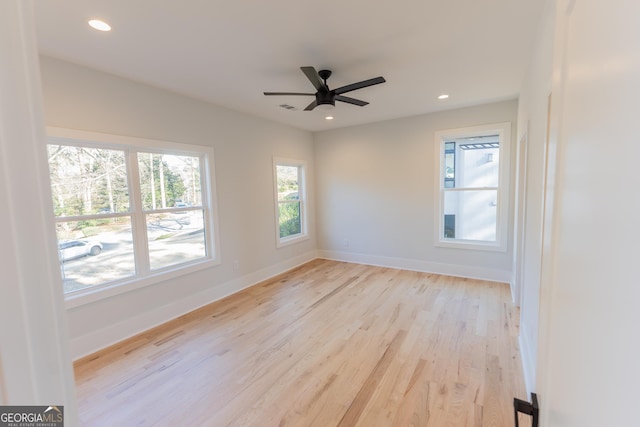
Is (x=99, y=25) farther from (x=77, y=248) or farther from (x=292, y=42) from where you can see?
(x=77, y=248)

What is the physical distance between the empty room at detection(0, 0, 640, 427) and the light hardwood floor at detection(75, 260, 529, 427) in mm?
22

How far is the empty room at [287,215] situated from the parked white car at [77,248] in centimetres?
2

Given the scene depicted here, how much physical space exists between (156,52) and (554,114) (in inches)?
110

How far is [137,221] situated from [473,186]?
463cm

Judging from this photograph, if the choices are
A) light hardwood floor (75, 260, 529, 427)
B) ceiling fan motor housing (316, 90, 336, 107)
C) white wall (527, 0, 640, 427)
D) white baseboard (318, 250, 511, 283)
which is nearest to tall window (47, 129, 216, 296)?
light hardwood floor (75, 260, 529, 427)

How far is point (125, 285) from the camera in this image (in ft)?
9.18

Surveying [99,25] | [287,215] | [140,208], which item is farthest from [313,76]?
[287,215]

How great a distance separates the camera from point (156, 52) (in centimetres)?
230

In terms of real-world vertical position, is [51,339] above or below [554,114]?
below

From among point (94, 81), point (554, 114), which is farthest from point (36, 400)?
point (94, 81)

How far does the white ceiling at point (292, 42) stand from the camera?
182 cm

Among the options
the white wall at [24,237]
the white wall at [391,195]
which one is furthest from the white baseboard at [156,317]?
the white wall at [24,237]

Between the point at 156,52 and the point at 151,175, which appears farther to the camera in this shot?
the point at 151,175

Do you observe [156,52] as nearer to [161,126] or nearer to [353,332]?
[161,126]
